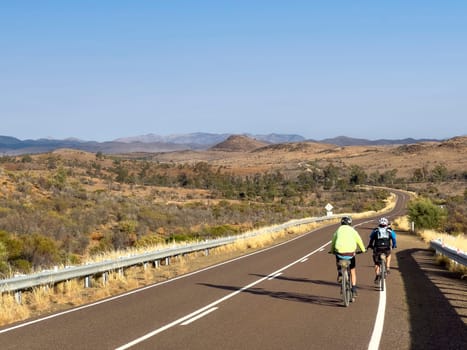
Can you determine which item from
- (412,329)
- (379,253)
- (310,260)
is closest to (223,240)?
(310,260)

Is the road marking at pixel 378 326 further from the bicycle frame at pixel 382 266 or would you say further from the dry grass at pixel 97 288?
the dry grass at pixel 97 288

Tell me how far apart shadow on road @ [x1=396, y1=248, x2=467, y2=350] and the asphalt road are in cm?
2

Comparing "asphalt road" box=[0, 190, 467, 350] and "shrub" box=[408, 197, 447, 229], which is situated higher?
"asphalt road" box=[0, 190, 467, 350]

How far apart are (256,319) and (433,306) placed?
12.6ft

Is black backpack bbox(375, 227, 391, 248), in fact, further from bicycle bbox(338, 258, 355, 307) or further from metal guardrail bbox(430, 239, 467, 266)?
metal guardrail bbox(430, 239, 467, 266)

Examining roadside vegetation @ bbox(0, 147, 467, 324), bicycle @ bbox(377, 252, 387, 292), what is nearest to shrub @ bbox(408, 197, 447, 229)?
roadside vegetation @ bbox(0, 147, 467, 324)

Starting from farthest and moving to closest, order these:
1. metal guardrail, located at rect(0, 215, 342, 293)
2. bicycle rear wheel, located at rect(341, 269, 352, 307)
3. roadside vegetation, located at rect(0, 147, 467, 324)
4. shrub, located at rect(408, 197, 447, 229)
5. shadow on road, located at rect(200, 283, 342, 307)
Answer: shrub, located at rect(408, 197, 447, 229), roadside vegetation, located at rect(0, 147, 467, 324), metal guardrail, located at rect(0, 215, 342, 293), shadow on road, located at rect(200, 283, 342, 307), bicycle rear wheel, located at rect(341, 269, 352, 307)

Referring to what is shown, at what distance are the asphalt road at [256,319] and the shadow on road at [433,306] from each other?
20 millimetres

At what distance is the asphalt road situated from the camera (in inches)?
354

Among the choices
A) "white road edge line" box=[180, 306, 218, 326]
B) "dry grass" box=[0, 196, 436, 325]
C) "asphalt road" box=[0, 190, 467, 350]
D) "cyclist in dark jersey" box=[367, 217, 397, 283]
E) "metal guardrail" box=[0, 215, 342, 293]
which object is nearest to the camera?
"asphalt road" box=[0, 190, 467, 350]

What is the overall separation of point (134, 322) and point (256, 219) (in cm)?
3999

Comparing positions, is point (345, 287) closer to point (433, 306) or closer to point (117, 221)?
point (433, 306)

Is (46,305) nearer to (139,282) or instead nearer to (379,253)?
(139,282)

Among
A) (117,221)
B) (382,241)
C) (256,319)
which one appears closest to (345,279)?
(256,319)
